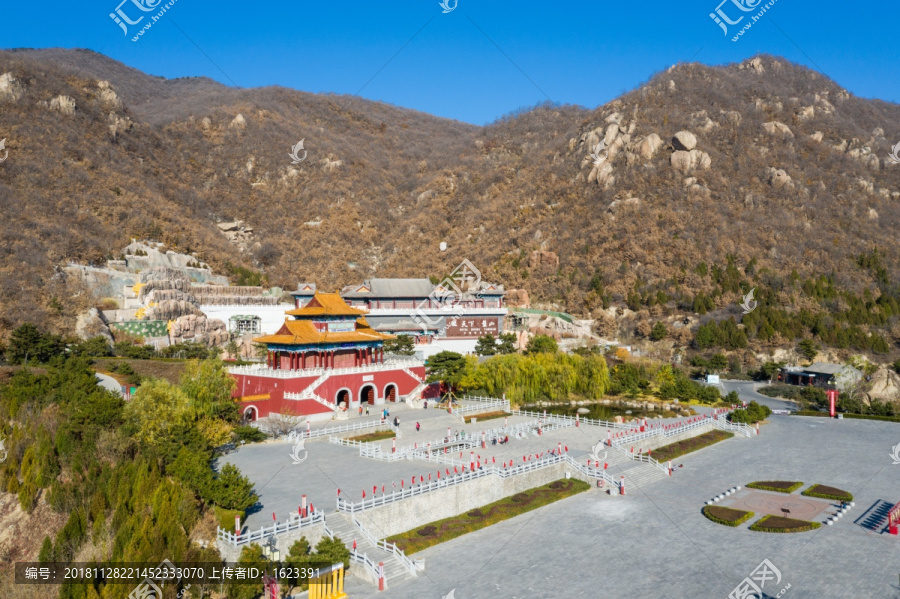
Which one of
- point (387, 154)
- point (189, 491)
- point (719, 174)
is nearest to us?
point (189, 491)

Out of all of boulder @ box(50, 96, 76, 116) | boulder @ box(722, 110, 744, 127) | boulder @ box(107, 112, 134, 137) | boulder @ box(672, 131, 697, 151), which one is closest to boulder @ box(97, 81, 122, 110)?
boulder @ box(107, 112, 134, 137)

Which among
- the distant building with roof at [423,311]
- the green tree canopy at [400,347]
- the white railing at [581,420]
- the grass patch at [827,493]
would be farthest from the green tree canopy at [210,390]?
the distant building with roof at [423,311]

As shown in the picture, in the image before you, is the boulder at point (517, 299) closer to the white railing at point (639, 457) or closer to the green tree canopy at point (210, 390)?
the white railing at point (639, 457)

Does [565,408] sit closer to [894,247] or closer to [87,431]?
[87,431]

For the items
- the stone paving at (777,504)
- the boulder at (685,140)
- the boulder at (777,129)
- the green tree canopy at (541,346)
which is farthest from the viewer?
the boulder at (777,129)

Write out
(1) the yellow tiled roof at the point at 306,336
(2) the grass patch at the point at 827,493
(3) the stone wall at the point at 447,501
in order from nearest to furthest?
1. (3) the stone wall at the point at 447,501
2. (2) the grass patch at the point at 827,493
3. (1) the yellow tiled roof at the point at 306,336

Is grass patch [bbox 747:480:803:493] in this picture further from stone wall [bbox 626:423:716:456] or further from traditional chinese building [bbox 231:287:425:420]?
traditional chinese building [bbox 231:287:425:420]

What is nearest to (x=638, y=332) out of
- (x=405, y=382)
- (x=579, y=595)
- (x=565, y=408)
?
(x=565, y=408)
